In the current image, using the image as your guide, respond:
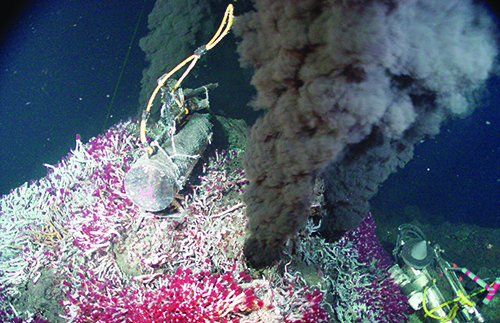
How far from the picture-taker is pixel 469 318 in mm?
4055

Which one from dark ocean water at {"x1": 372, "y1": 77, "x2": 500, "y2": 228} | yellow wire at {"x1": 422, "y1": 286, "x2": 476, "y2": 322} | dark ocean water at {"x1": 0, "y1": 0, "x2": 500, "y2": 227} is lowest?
dark ocean water at {"x1": 372, "y1": 77, "x2": 500, "y2": 228}

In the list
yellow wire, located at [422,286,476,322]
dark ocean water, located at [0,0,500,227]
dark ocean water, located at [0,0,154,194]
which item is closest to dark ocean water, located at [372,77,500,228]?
dark ocean water, located at [0,0,500,227]

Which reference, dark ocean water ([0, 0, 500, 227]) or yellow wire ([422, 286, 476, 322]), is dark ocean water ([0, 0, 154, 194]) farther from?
yellow wire ([422, 286, 476, 322])

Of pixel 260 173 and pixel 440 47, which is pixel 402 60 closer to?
pixel 440 47

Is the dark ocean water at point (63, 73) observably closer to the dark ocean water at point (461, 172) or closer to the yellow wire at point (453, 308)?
the yellow wire at point (453, 308)

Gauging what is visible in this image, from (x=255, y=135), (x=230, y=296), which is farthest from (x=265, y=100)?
(x=230, y=296)

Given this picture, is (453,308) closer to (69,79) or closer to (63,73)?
(69,79)

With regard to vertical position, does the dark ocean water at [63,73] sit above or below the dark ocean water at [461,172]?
above

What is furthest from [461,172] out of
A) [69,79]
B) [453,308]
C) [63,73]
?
[63,73]

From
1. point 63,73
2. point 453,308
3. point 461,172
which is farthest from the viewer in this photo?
point 461,172

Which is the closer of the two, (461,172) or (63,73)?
(63,73)

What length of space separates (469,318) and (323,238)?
2844 mm

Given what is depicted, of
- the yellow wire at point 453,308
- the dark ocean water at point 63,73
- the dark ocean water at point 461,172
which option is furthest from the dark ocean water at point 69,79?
the yellow wire at point 453,308

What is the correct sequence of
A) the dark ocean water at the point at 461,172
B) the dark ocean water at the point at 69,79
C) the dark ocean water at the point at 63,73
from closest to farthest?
the dark ocean water at the point at 69,79, the dark ocean water at the point at 63,73, the dark ocean water at the point at 461,172
